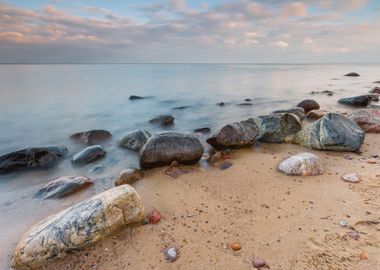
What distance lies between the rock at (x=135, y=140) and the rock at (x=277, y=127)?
137 inches

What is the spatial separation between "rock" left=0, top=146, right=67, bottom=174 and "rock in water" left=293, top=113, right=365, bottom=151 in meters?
6.91

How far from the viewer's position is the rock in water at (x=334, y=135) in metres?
5.96

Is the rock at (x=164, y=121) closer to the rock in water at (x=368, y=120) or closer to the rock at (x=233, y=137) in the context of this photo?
the rock at (x=233, y=137)

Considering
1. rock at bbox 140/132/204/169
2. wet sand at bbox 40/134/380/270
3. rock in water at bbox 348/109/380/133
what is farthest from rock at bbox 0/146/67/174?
rock in water at bbox 348/109/380/133

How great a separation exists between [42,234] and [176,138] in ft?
11.1

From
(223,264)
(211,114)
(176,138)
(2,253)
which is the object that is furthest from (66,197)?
(211,114)

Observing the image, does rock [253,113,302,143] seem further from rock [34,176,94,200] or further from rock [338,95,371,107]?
rock [338,95,371,107]

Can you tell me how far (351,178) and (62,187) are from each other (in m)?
5.49

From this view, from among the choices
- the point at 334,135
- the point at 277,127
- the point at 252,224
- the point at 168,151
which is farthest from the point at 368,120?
the point at 252,224

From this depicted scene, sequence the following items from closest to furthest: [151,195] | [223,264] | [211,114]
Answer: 1. [223,264]
2. [151,195]
3. [211,114]

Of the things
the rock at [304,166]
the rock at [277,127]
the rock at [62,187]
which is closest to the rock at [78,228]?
the rock at [62,187]

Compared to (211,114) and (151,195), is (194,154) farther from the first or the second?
(211,114)

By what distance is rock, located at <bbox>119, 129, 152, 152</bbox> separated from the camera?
7590 millimetres

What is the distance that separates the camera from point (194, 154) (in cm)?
587
